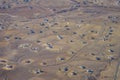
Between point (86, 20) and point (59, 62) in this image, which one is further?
point (86, 20)

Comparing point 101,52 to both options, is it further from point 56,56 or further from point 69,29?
point 69,29

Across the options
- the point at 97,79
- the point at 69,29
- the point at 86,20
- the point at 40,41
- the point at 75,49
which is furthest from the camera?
the point at 86,20

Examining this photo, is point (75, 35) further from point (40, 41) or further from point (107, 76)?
point (107, 76)

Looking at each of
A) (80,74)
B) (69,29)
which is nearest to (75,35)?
(69,29)

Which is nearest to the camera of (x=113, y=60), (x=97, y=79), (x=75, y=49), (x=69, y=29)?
(x=97, y=79)

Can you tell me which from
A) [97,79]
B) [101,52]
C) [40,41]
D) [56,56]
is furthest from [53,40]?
[97,79]

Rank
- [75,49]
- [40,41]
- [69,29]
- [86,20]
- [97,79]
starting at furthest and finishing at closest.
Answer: [86,20]
[69,29]
[40,41]
[75,49]
[97,79]
